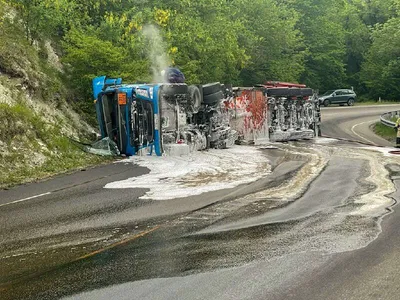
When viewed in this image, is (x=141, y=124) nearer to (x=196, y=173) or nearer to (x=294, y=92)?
(x=196, y=173)

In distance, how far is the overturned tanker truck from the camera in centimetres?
1723

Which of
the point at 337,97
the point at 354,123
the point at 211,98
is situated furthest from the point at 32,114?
the point at 337,97

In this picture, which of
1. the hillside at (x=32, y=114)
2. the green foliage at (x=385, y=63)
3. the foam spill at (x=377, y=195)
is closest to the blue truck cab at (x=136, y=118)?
the hillside at (x=32, y=114)

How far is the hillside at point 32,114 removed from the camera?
14195mm

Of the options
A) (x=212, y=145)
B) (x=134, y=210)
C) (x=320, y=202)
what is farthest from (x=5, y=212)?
(x=212, y=145)

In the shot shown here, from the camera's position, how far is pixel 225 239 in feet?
23.4

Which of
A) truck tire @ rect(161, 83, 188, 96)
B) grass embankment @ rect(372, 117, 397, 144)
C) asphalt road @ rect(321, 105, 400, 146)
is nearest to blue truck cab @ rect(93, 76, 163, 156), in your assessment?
truck tire @ rect(161, 83, 188, 96)

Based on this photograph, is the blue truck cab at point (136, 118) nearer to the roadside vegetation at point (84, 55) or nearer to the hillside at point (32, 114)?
the hillside at point (32, 114)

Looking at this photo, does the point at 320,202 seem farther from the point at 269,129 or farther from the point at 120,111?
the point at 269,129

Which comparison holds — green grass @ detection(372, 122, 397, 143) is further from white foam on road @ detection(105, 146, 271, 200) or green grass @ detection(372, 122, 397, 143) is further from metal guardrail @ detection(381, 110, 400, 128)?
white foam on road @ detection(105, 146, 271, 200)

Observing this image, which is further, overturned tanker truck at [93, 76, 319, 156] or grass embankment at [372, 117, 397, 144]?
grass embankment at [372, 117, 397, 144]

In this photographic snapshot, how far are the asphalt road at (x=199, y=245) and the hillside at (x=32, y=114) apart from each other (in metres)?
2.74

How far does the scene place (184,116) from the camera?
730 inches

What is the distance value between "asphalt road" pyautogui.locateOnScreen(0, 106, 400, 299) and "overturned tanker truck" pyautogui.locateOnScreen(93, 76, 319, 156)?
592cm
